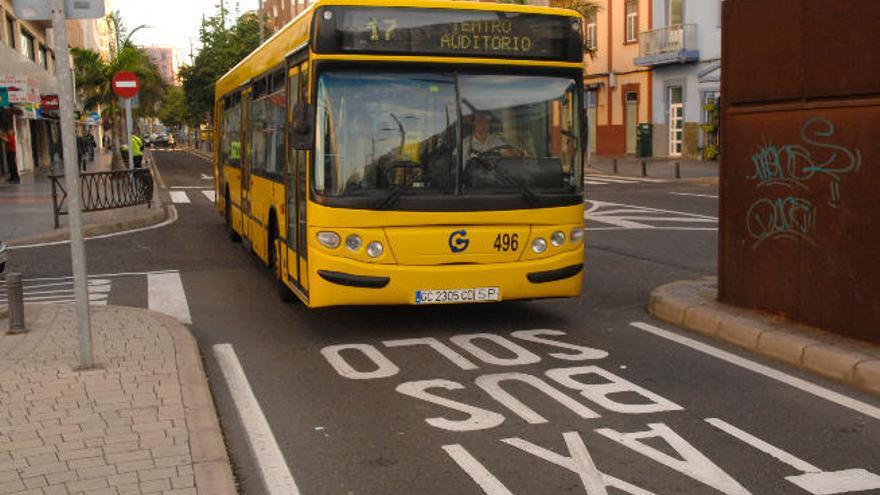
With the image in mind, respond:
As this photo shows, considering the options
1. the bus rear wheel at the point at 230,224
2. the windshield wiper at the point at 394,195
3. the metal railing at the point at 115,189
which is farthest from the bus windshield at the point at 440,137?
the metal railing at the point at 115,189

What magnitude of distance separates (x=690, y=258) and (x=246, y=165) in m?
6.00

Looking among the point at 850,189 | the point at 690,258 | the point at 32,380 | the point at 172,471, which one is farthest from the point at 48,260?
the point at 850,189

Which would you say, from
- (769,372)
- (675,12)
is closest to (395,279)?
(769,372)

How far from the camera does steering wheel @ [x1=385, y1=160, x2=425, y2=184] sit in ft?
24.9

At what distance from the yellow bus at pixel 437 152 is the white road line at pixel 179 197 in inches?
713

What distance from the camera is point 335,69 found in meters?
7.54

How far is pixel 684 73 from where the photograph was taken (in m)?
39.8

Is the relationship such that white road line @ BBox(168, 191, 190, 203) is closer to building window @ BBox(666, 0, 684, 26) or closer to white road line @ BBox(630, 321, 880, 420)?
white road line @ BBox(630, 321, 880, 420)

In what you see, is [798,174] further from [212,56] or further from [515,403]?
[212,56]

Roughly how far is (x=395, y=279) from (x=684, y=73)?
114ft

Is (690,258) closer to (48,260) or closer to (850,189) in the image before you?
(850,189)

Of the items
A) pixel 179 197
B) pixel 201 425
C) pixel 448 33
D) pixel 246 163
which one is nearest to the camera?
pixel 201 425

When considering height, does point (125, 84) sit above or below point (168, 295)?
above

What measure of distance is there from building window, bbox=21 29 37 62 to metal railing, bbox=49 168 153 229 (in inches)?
971
